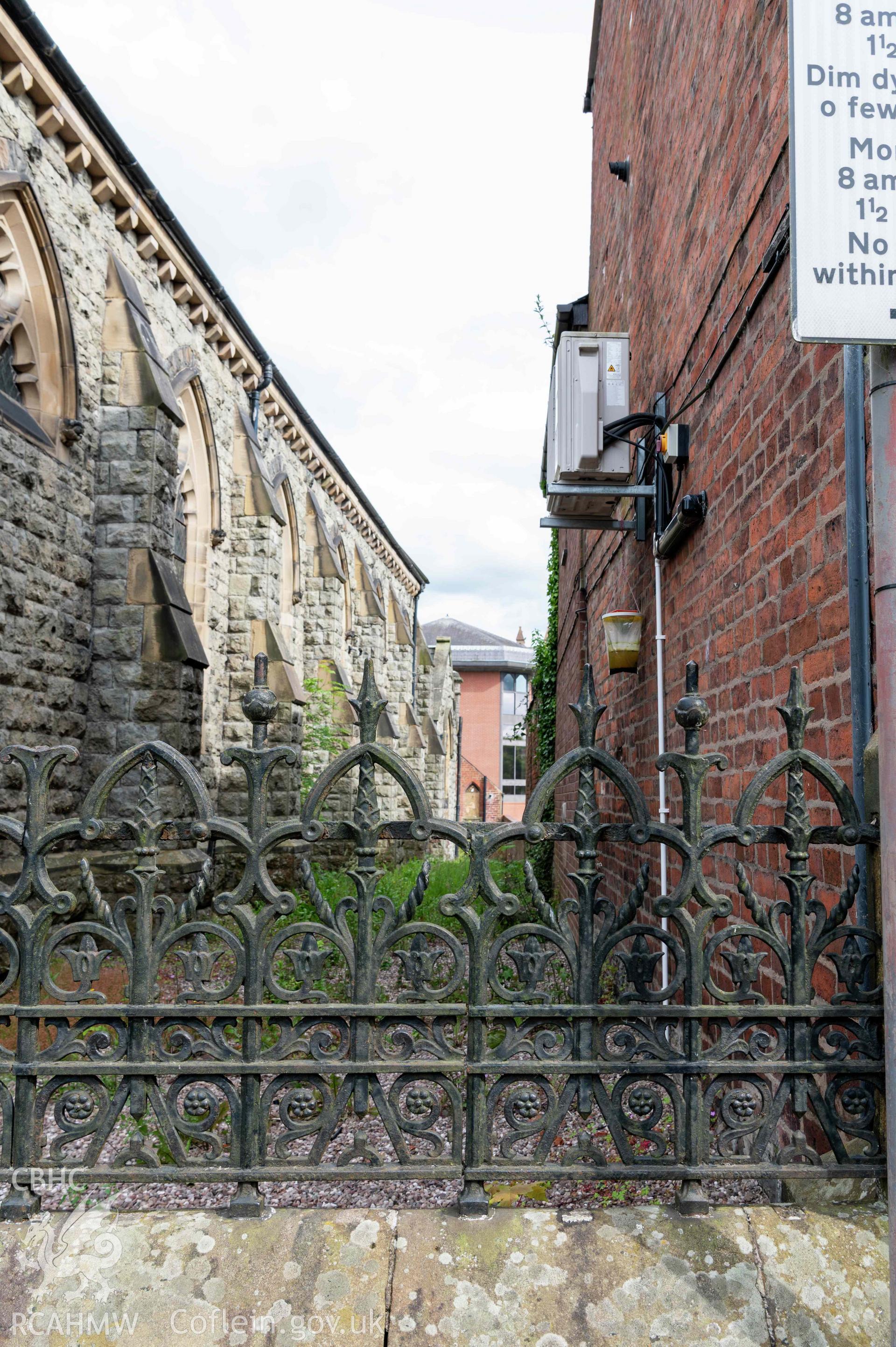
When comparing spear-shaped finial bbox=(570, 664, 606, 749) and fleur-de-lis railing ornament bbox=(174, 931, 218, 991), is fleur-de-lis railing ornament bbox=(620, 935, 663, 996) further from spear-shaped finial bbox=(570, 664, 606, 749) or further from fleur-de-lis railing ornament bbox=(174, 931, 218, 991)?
fleur-de-lis railing ornament bbox=(174, 931, 218, 991)

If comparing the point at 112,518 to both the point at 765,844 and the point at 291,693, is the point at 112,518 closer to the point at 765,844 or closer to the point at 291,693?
the point at 291,693

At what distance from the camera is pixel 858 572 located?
2.18 meters

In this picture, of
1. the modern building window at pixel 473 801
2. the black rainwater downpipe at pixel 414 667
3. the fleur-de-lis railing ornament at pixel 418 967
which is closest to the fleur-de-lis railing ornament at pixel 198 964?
the fleur-de-lis railing ornament at pixel 418 967

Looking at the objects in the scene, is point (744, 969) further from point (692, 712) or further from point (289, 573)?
point (289, 573)

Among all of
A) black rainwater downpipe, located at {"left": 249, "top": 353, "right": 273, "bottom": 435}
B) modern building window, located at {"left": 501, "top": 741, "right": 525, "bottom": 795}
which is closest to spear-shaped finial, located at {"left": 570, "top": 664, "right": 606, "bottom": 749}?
black rainwater downpipe, located at {"left": 249, "top": 353, "right": 273, "bottom": 435}

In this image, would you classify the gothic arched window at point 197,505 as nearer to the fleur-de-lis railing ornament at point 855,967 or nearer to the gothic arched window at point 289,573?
the gothic arched window at point 289,573

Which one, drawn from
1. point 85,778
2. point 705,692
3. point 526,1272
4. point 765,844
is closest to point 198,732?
point 85,778

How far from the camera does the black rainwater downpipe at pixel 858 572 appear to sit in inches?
83.8

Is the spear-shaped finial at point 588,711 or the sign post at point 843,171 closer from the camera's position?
the sign post at point 843,171

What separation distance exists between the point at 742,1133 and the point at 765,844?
1068mm

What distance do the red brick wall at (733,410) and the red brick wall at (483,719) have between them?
40.0 meters

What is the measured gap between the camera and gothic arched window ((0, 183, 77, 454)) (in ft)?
23.8

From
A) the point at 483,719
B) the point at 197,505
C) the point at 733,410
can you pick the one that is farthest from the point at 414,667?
the point at 733,410

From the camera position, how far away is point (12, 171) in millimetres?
6957
